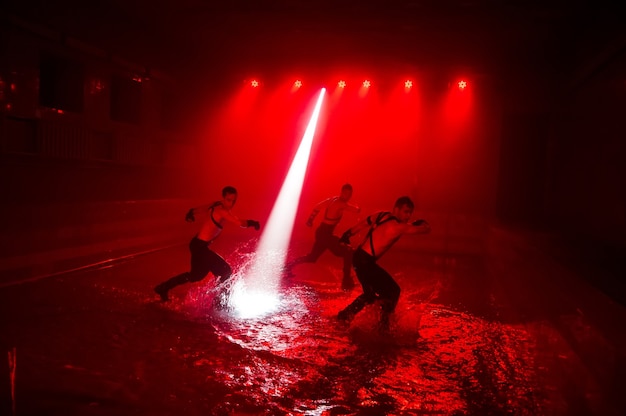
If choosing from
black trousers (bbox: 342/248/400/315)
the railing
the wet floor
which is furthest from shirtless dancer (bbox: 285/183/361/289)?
the railing

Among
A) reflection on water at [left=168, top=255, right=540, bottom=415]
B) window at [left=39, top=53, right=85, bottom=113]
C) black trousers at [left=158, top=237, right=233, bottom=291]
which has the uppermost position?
window at [left=39, top=53, right=85, bottom=113]

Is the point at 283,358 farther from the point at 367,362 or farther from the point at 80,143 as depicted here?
the point at 80,143

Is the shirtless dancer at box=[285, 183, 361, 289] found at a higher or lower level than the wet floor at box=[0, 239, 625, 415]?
higher

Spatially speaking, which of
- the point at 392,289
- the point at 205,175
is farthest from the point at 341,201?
the point at 205,175

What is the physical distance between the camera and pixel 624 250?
8.08 meters

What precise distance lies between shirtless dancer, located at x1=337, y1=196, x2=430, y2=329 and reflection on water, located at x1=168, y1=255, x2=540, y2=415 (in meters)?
0.17

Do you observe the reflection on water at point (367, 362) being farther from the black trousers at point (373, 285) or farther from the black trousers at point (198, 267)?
the black trousers at point (198, 267)

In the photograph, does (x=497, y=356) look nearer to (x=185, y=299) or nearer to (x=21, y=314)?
(x=185, y=299)

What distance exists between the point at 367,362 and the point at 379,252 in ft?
4.87

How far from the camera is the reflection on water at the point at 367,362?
372cm

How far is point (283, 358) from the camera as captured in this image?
457 centimetres

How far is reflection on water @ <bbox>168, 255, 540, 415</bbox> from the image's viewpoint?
372cm

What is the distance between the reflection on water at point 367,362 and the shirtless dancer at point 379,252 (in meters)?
0.17

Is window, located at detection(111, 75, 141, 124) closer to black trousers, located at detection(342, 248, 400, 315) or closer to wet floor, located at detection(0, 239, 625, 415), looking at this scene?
wet floor, located at detection(0, 239, 625, 415)
